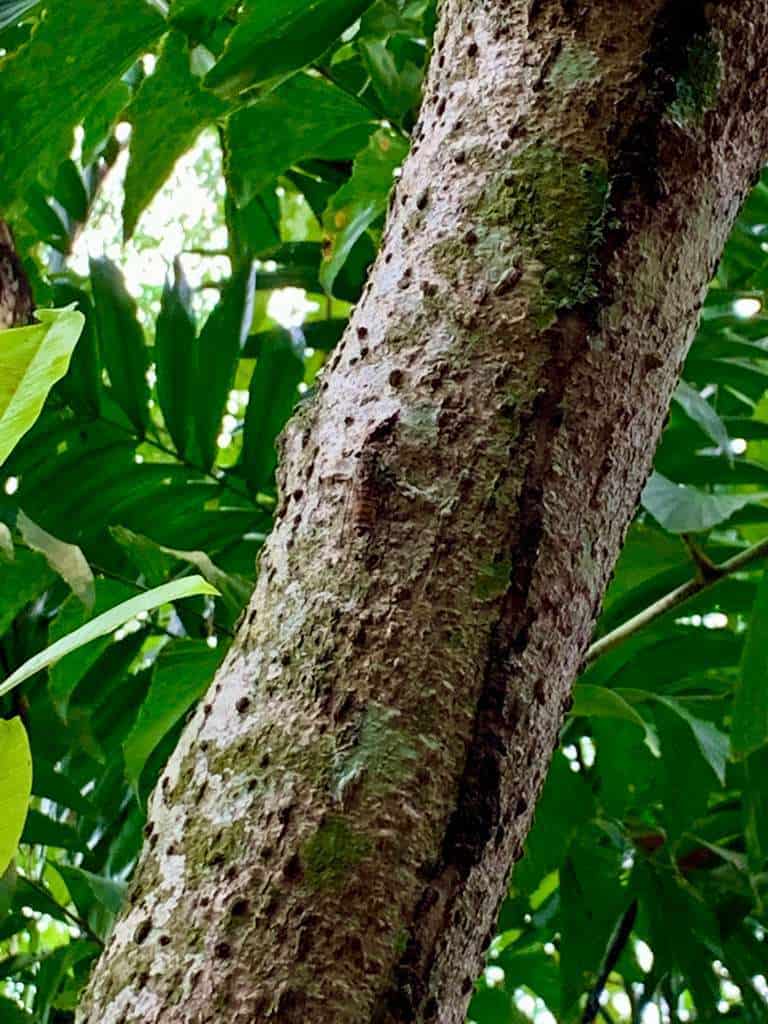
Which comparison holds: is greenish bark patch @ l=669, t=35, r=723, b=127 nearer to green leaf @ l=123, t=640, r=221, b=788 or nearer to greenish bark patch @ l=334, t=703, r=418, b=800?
greenish bark patch @ l=334, t=703, r=418, b=800

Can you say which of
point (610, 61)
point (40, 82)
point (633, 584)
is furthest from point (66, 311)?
point (633, 584)

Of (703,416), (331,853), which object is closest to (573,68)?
(331,853)

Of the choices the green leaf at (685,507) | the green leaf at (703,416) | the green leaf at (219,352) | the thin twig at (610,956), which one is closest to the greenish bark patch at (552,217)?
the green leaf at (685,507)

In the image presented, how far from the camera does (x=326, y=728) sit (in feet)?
1.10

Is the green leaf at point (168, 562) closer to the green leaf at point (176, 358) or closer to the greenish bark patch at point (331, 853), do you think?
the green leaf at point (176, 358)

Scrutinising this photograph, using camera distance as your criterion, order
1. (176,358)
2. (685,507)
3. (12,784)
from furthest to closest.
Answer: (176,358) → (685,507) → (12,784)

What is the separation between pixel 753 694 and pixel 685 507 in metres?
0.14

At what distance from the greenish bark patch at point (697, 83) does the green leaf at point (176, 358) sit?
567mm

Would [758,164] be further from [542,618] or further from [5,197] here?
[5,197]

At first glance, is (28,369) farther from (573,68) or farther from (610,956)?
(610,956)

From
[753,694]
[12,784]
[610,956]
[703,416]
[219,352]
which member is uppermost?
[12,784]

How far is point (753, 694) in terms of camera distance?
72 centimetres

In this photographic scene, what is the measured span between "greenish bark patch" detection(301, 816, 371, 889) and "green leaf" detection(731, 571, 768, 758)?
0.45 metres

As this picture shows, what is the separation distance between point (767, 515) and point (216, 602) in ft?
1.49
